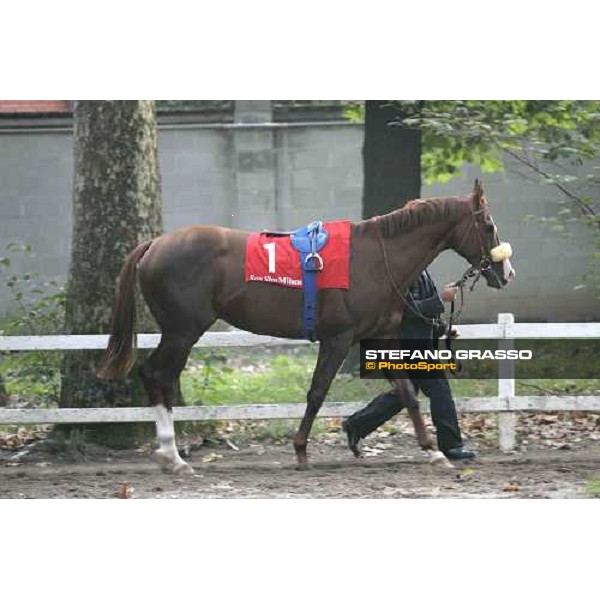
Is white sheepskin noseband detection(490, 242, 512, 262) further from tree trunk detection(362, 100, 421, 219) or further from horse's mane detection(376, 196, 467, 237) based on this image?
tree trunk detection(362, 100, 421, 219)

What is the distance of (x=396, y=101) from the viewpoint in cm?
606

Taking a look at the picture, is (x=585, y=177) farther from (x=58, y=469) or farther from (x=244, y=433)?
(x=58, y=469)

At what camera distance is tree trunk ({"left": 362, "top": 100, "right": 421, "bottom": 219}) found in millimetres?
6219

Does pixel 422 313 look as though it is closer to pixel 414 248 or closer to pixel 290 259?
pixel 414 248

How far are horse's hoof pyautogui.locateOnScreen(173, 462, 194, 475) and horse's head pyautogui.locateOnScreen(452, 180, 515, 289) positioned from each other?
1841mm

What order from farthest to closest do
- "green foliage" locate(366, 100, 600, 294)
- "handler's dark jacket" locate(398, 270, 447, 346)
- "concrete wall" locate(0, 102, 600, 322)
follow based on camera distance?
"handler's dark jacket" locate(398, 270, 447, 346) < "concrete wall" locate(0, 102, 600, 322) < "green foliage" locate(366, 100, 600, 294)

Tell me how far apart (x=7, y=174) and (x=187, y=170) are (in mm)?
1087

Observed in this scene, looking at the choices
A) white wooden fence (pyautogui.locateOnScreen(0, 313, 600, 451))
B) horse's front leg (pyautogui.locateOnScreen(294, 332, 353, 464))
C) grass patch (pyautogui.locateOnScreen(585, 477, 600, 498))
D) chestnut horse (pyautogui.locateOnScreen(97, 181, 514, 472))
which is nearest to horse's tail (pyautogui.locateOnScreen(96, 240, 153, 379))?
chestnut horse (pyautogui.locateOnScreen(97, 181, 514, 472))

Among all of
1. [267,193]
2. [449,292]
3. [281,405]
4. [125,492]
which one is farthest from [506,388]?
[125,492]

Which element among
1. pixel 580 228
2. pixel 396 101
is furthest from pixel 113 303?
pixel 580 228

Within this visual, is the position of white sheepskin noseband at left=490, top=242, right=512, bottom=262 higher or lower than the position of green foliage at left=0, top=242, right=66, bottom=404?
higher

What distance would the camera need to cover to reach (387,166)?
6.21 metres

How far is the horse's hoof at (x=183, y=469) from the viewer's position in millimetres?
6180

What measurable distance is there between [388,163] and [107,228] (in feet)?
5.60
